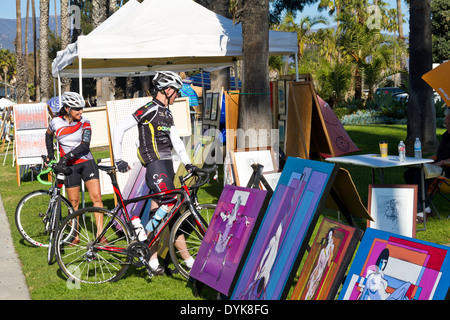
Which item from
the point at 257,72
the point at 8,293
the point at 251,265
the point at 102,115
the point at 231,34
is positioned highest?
the point at 231,34

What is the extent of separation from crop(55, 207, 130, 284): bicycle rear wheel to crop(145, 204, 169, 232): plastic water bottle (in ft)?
0.81

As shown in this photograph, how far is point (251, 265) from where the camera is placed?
436cm

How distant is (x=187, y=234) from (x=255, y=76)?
4867mm

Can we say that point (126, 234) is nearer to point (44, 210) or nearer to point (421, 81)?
point (44, 210)

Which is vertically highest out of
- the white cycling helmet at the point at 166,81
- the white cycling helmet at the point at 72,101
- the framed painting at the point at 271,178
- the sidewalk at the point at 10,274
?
the white cycling helmet at the point at 166,81

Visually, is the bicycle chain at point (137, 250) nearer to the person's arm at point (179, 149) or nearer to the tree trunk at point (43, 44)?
the person's arm at point (179, 149)

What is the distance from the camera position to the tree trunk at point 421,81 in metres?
13.6

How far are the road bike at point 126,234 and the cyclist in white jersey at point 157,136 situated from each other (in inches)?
5.6

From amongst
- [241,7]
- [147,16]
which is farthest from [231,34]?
[147,16]

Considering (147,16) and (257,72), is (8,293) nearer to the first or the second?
(257,72)

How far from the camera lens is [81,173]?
24.3 ft

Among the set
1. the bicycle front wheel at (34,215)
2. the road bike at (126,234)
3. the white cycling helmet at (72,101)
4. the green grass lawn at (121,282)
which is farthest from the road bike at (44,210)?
the road bike at (126,234)

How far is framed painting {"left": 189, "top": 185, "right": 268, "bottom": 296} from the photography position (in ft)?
14.5

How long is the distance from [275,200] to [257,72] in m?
5.96
